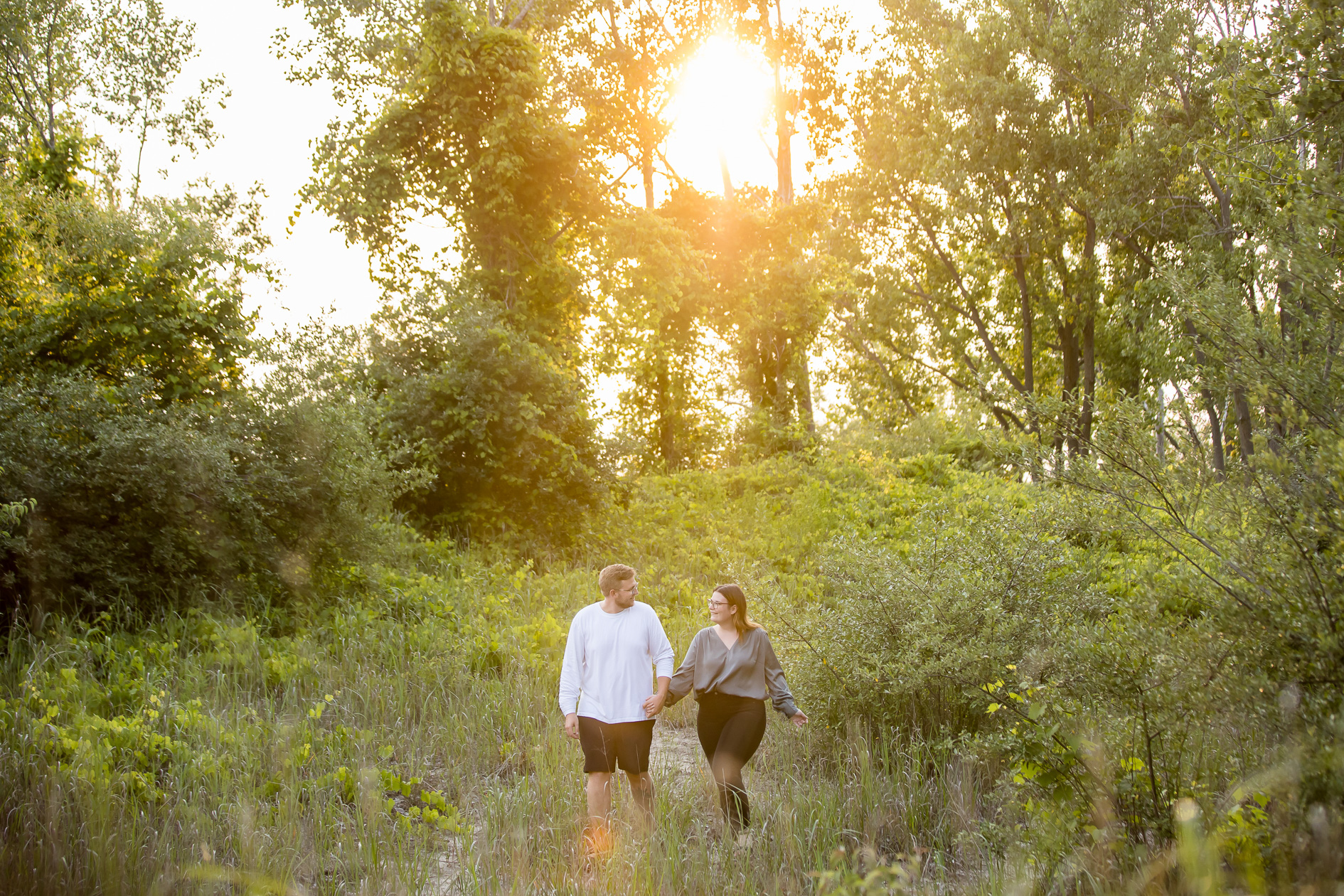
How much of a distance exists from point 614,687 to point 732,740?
89 centimetres

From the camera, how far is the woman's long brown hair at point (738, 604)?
600 cm

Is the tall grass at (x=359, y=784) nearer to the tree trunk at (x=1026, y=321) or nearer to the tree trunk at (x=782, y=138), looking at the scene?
the tree trunk at (x=1026, y=321)

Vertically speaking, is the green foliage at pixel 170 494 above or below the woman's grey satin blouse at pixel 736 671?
above

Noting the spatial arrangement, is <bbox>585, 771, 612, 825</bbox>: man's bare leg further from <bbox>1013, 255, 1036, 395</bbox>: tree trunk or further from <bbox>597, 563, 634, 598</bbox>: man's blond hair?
<bbox>1013, 255, 1036, 395</bbox>: tree trunk

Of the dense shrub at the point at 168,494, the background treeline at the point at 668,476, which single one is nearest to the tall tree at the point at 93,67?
the background treeline at the point at 668,476

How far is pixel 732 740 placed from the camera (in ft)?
19.1

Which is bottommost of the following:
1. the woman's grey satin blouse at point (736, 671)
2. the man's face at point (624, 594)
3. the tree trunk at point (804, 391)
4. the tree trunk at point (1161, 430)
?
the woman's grey satin blouse at point (736, 671)

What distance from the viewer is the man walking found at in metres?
5.64

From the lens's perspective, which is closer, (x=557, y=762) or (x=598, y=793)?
(x=598, y=793)

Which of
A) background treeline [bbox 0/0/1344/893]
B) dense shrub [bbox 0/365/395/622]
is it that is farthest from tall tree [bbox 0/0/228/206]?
dense shrub [bbox 0/365/395/622]

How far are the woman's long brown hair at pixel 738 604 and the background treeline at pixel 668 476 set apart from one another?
3.91ft

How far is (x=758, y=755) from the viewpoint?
7.38 metres

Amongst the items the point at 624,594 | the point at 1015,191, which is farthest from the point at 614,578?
the point at 1015,191

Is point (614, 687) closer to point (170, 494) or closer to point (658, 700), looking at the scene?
point (658, 700)
